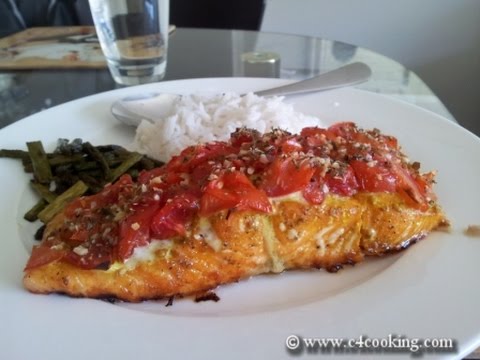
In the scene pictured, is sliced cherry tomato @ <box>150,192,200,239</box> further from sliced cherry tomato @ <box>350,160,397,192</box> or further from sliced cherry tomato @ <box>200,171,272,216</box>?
sliced cherry tomato @ <box>350,160,397,192</box>

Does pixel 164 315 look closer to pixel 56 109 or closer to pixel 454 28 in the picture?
pixel 56 109

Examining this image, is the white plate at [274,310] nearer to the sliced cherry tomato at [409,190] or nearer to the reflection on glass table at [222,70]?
the sliced cherry tomato at [409,190]

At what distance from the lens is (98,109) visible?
2.22 m

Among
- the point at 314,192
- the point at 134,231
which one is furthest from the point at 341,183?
the point at 134,231

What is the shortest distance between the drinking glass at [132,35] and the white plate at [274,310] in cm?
106

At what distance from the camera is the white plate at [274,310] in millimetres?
1065

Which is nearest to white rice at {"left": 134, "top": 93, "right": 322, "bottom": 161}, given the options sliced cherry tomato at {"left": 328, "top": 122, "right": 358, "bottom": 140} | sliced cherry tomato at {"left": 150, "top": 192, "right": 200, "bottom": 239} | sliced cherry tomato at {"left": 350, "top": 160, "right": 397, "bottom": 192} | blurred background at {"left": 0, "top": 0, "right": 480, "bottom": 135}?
sliced cherry tomato at {"left": 328, "top": 122, "right": 358, "bottom": 140}

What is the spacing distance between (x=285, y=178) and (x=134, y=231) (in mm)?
397

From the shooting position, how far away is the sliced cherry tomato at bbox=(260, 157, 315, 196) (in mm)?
1336

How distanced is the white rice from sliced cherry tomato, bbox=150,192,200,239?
0.73m

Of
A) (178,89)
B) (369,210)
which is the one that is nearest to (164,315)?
(369,210)

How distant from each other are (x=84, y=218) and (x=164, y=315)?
0.36 m

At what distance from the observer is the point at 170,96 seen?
2318 mm

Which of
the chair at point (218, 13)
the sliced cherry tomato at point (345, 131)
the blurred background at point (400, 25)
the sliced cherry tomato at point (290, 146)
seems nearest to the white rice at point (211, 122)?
the sliced cherry tomato at point (345, 131)
